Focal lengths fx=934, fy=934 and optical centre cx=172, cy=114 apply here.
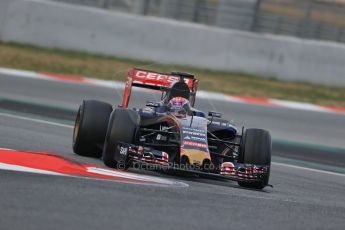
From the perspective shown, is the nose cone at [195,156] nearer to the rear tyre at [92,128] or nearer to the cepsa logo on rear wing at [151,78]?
the rear tyre at [92,128]

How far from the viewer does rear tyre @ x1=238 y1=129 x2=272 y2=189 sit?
9.10 m

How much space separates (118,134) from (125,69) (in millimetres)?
9062

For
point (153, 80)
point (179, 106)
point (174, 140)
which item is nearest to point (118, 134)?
point (174, 140)

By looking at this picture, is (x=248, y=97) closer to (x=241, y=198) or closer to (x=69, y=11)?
(x=69, y=11)

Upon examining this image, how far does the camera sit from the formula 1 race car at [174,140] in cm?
873

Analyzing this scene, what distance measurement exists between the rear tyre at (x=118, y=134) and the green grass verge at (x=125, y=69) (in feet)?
27.2

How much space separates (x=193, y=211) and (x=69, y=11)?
1278 cm

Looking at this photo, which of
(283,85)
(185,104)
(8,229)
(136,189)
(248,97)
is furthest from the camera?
(283,85)

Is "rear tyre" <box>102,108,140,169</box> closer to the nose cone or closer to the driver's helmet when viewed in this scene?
the nose cone

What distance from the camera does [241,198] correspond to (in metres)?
7.86

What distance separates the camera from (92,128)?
9742mm

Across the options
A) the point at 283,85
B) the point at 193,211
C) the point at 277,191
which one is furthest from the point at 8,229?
the point at 283,85

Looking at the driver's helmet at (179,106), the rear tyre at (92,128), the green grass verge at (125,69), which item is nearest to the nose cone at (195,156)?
the driver's helmet at (179,106)

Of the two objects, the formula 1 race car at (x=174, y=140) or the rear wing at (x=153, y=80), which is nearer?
the formula 1 race car at (x=174, y=140)
